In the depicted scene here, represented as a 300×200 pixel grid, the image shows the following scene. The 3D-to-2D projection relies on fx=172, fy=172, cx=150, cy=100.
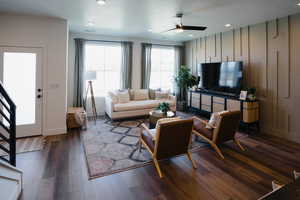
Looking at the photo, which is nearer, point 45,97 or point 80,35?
point 45,97

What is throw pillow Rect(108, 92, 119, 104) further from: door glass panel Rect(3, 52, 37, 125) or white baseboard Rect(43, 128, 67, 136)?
door glass panel Rect(3, 52, 37, 125)

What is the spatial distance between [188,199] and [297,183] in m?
1.47

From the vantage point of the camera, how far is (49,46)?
4.20 metres

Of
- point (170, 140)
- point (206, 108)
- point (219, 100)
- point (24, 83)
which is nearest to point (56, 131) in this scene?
point (24, 83)

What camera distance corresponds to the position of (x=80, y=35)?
5.87 m

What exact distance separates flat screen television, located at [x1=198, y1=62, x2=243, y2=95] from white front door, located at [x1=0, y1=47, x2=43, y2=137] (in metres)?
4.99

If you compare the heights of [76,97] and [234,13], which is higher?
[234,13]

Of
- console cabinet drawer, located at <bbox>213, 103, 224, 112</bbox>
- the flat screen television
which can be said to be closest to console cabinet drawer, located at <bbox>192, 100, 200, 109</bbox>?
the flat screen television

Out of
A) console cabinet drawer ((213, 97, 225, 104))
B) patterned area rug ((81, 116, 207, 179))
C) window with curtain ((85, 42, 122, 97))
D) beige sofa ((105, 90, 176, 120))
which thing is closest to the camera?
patterned area rug ((81, 116, 207, 179))

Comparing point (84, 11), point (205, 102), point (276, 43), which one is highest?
point (84, 11)

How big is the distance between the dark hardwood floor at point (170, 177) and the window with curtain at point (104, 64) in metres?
3.27

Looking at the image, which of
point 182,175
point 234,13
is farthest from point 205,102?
point 182,175

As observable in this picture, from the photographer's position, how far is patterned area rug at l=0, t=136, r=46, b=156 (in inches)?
137

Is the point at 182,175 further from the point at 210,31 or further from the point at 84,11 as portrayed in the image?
the point at 210,31
